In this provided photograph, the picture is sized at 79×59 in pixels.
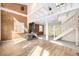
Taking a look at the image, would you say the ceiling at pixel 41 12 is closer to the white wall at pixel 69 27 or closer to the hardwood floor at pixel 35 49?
the white wall at pixel 69 27

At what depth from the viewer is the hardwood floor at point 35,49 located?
2.15 meters

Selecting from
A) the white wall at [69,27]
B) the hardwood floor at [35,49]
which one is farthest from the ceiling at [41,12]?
the hardwood floor at [35,49]

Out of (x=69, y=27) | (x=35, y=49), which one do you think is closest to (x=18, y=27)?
(x=35, y=49)

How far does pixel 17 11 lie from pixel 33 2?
384 mm

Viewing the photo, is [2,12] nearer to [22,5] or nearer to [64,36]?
[22,5]

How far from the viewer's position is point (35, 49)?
2.20m

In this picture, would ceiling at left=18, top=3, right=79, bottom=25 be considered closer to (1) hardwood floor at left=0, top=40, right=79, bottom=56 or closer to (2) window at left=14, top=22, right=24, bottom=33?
(2) window at left=14, top=22, right=24, bottom=33

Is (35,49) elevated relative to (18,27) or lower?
lower

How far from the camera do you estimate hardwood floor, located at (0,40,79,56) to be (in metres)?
2.15

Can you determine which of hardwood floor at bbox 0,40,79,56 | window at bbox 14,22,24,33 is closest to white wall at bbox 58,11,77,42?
hardwood floor at bbox 0,40,79,56

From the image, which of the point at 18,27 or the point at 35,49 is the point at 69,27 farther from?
the point at 18,27

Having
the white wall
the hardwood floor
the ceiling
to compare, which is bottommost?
the hardwood floor

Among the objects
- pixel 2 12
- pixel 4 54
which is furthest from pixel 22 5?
pixel 4 54

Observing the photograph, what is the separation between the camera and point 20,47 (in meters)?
2.22
